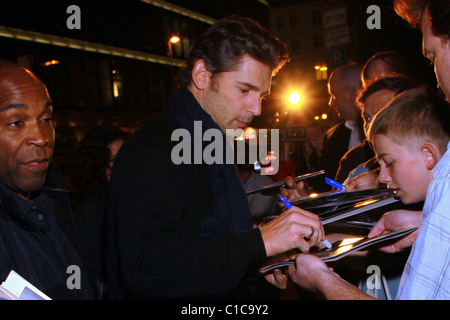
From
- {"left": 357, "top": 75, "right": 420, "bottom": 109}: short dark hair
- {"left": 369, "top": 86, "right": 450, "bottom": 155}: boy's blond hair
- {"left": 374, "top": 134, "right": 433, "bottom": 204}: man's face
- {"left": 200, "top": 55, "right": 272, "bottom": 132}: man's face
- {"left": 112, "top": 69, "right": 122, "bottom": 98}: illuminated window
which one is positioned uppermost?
{"left": 112, "top": 69, "right": 122, "bottom": 98}: illuminated window

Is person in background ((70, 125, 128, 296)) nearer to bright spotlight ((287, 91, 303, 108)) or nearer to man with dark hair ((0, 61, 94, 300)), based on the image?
man with dark hair ((0, 61, 94, 300))

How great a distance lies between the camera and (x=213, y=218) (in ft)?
5.52

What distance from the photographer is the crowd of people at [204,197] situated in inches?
50.1

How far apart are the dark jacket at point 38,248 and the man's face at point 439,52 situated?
1.70 meters

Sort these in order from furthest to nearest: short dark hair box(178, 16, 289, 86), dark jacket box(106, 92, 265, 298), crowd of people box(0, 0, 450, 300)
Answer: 1. short dark hair box(178, 16, 289, 86)
2. dark jacket box(106, 92, 265, 298)
3. crowd of people box(0, 0, 450, 300)

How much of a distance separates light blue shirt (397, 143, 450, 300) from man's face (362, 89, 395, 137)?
1.68 m

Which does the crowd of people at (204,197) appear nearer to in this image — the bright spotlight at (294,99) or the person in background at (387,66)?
the person in background at (387,66)

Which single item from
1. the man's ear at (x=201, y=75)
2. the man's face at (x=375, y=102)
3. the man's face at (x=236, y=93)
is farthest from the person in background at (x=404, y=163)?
the man's ear at (x=201, y=75)

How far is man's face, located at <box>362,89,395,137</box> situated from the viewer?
8.79 ft

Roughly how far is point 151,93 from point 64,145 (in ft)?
28.8

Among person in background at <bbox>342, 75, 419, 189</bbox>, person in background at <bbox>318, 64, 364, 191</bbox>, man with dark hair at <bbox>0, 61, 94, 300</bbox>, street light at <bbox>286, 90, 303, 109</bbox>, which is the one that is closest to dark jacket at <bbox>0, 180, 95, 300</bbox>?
man with dark hair at <bbox>0, 61, 94, 300</bbox>

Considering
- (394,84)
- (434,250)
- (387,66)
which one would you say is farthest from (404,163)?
(387,66)

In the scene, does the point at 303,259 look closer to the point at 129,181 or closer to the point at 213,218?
the point at 213,218

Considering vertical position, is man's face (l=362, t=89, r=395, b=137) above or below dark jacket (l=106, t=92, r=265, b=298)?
above
